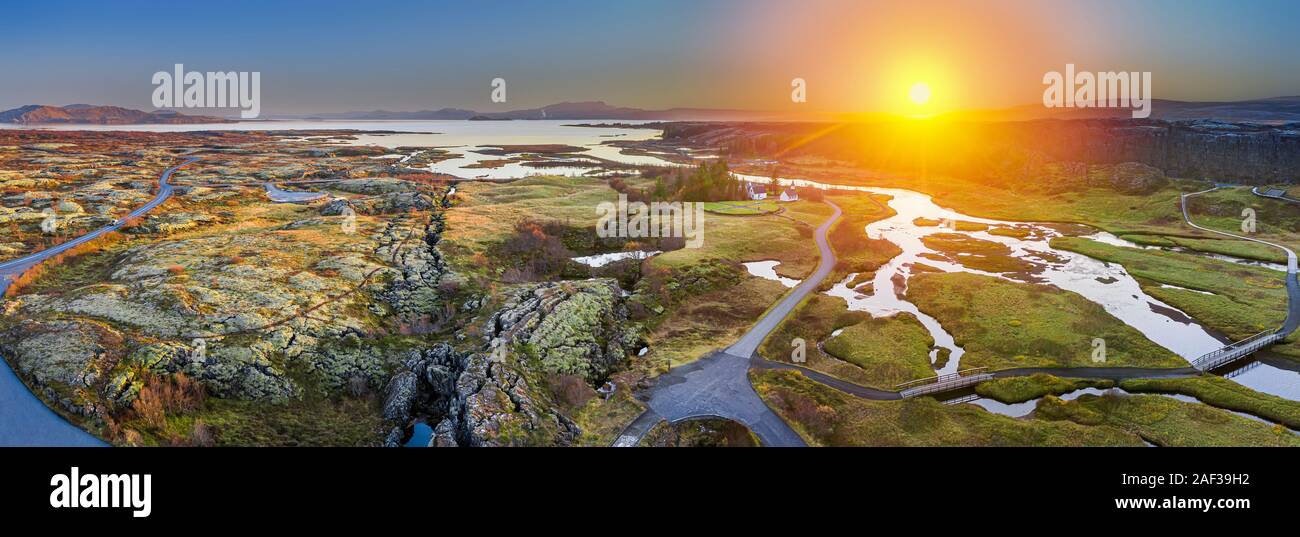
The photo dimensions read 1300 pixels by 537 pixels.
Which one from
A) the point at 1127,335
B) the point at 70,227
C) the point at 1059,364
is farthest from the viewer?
the point at 70,227

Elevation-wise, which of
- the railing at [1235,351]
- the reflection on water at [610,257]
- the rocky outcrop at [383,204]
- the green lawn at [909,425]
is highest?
the rocky outcrop at [383,204]

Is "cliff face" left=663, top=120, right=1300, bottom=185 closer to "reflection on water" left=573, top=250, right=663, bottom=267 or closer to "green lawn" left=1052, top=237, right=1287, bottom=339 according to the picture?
"green lawn" left=1052, top=237, right=1287, bottom=339

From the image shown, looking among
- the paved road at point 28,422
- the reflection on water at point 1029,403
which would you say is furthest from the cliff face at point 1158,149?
the paved road at point 28,422

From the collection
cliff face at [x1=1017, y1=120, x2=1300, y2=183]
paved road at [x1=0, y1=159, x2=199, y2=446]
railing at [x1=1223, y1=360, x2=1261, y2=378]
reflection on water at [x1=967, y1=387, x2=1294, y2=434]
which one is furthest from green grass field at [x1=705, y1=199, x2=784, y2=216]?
cliff face at [x1=1017, y1=120, x2=1300, y2=183]

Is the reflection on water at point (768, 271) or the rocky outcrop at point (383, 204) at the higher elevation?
the rocky outcrop at point (383, 204)

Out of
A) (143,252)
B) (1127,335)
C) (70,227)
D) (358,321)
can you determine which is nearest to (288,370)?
(358,321)

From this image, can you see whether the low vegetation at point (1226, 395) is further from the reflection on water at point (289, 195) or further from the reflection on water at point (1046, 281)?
the reflection on water at point (289, 195)
